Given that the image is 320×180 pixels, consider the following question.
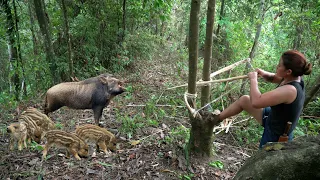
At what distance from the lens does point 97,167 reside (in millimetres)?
3777

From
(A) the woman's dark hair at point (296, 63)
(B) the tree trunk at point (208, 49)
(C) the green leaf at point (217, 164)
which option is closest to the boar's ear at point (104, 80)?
(B) the tree trunk at point (208, 49)

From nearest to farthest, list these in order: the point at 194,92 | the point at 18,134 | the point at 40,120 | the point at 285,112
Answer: the point at 285,112 < the point at 194,92 < the point at 18,134 < the point at 40,120

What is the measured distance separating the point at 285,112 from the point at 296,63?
0.63 m

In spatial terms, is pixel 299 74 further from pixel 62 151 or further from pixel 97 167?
pixel 62 151

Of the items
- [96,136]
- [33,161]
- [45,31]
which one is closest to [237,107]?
[96,136]

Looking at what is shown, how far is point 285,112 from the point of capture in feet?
10.5

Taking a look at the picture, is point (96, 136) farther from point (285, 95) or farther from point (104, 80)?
point (285, 95)

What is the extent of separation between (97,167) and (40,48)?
6.54 metres

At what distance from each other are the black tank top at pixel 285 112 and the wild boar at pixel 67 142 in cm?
278

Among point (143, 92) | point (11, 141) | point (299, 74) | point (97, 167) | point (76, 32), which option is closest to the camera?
point (299, 74)

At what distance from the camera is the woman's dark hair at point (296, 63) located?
10.0 ft

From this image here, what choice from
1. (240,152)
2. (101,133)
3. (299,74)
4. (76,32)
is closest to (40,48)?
(76,32)

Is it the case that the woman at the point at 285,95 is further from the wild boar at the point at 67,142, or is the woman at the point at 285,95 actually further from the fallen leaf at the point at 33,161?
the fallen leaf at the point at 33,161

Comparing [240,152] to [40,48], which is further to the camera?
[40,48]
